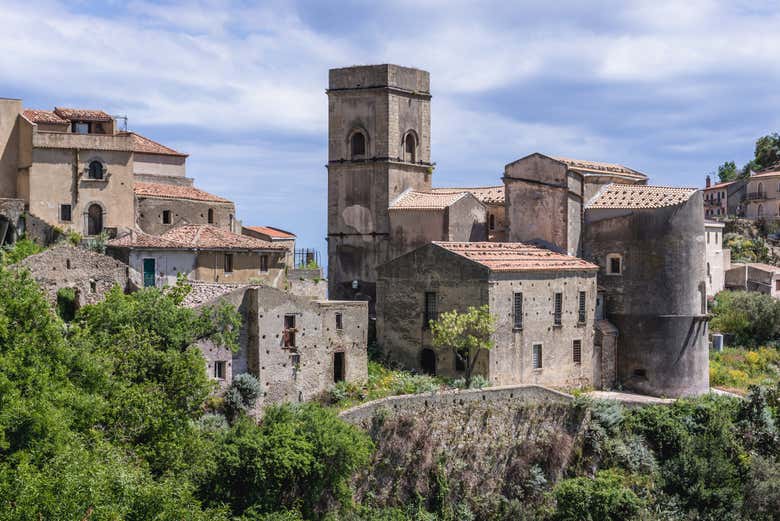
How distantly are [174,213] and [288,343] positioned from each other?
538 inches

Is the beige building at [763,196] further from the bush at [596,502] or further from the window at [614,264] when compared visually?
the bush at [596,502]

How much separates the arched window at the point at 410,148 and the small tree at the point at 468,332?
11084mm

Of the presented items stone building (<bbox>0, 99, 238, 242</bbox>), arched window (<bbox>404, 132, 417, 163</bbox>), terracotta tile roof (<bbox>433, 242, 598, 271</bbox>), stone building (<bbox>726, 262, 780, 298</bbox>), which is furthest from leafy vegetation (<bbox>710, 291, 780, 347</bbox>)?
stone building (<bbox>0, 99, 238, 242</bbox>)

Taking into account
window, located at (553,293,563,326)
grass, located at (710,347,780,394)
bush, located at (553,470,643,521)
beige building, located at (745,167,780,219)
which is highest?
beige building, located at (745,167,780,219)

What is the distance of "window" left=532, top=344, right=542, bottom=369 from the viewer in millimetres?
41319

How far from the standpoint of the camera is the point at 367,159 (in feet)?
155

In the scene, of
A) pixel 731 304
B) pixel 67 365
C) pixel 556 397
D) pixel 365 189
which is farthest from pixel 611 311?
pixel 67 365

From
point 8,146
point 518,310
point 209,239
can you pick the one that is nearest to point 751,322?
point 518,310

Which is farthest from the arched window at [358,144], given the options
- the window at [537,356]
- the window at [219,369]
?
the window at [219,369]

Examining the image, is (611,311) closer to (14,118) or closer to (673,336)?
(673,336)

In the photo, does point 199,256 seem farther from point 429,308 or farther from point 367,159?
point 367,159

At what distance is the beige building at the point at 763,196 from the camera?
86438mm

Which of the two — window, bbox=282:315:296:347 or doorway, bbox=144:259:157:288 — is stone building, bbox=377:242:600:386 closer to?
window, bbox=282:315:296:347

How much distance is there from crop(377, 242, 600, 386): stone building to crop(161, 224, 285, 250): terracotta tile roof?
5.48 metres
